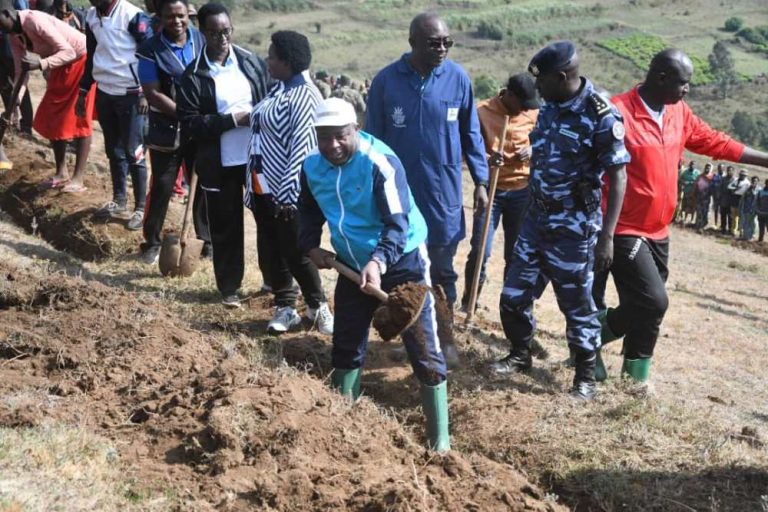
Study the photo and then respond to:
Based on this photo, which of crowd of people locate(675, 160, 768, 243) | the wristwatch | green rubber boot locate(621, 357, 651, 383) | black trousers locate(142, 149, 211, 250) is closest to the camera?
the wristwatch

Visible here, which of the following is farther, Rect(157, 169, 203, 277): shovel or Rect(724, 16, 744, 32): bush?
Rect(724, 16, 744, 32): bush

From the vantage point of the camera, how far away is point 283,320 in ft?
21.3

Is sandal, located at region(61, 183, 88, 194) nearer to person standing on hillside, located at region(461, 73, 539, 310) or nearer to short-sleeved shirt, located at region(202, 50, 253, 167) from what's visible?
short-sleeved shirt, located at region(202, 50, 253, 167)

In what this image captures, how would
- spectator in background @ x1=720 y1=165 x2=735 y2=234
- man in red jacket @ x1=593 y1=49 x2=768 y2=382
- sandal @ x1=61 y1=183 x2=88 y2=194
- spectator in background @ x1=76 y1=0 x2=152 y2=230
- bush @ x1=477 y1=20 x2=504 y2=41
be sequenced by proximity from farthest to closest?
bush @ x1=477 y1=20 x2=504 y2=41, spectator in background @ x1=720 y1=165 x2=735 y2=234, sandal @ x1=61 y1=183 x2=88 y2=194, spectator in background @ x1=76 y1=0 x2=152 y2=230, man in red jacket @ x1=593 y1=49 x2=768 y2=382

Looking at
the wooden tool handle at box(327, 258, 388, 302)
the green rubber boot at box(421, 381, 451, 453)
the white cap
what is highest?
the white cap

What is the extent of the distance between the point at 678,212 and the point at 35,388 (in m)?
23.9

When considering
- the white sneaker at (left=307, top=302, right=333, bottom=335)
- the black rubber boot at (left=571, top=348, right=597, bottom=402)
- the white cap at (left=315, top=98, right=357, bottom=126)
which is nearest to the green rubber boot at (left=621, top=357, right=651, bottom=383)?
the black rubber boot at (left=571, top=348, right=597, bottom=402)

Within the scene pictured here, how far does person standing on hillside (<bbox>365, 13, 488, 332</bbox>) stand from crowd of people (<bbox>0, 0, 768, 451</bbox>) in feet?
0.03

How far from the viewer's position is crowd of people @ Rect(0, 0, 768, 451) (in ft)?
15.7

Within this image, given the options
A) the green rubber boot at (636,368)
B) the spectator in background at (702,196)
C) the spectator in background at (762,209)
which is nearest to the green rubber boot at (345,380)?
the green rubber boot at (636,368)

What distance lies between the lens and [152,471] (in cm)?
414

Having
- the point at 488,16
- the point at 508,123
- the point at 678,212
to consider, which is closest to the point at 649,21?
the point at 488,16

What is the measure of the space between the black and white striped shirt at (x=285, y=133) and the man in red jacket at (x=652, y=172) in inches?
76.8

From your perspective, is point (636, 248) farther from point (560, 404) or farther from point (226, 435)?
point (226, 435)
